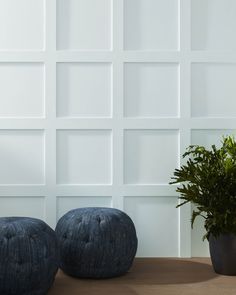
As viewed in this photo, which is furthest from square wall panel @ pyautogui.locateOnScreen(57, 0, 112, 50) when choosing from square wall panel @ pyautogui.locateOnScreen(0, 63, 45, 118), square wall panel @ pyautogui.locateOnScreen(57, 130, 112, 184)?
square wall panel @ pyautogui.locateOnScreen(57, 130, 112, 184)

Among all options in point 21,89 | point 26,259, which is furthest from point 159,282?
point 21,89

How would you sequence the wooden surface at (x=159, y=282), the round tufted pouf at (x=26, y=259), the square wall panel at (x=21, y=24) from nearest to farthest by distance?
the round tufted pouf at (x=26, y=259) < the wooden surface at (x=159, y=282) < the square wall panel at (x=21, y=24)

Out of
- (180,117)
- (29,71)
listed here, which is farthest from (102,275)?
(29,71)

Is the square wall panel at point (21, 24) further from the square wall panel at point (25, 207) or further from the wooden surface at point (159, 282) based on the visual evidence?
the wooden surface at point (159, 282)

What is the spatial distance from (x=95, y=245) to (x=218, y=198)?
649mm

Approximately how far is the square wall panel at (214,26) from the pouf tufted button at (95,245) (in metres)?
1.12

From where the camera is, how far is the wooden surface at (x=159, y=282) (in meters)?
2.19

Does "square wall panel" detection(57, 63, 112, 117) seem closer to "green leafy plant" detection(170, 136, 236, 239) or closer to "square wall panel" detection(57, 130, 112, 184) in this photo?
"square wall panel" detection(57, 130, 112, 184)

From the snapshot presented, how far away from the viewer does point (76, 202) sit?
2.74 m

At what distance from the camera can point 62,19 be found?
2723mm

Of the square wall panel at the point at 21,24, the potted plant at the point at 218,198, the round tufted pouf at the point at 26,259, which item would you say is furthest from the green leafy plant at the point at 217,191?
the square wall panel at the point at 21,24

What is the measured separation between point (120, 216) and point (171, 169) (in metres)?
0.48

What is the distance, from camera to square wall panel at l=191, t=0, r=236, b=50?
2734mm

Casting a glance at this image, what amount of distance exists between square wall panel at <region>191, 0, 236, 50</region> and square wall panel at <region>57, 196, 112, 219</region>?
39.9 inches
